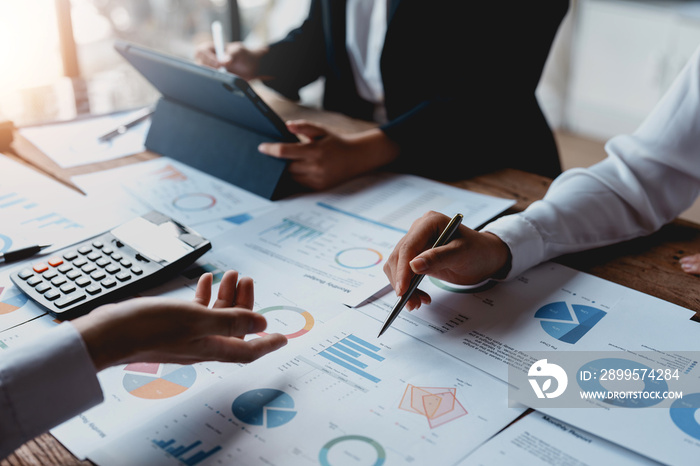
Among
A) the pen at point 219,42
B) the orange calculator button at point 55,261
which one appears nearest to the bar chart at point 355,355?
the orange calculator button at point 55,261

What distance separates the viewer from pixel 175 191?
39.2 inches

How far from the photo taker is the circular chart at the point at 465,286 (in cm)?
73

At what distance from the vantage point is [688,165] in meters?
0.86

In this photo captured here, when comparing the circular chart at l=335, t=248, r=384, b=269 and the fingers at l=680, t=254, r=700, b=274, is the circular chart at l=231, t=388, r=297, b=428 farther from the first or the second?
the fingers at l=680, t=254, r=700, b=274

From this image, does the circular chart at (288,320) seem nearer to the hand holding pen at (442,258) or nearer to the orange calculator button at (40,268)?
the hand holding pen at (442,258)

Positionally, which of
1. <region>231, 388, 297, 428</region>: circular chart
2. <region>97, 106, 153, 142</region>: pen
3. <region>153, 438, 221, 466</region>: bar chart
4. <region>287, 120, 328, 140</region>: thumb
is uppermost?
<region>287, 120, 328, 140</region>: thumb

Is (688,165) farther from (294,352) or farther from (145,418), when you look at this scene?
(145,418)

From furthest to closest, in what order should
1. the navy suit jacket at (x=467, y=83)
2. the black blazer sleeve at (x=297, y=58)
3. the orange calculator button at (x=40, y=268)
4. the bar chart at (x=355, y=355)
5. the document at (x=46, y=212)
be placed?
the black blazer sleeve at (x=297, y=58) < the navy suit jacket at (x=467, y=83) < the document at (x=46, y=212) < the orange calculator button at (x=40, y=268) < the bar chart at (x=355, y=355)

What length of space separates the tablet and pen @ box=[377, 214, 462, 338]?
37 cm

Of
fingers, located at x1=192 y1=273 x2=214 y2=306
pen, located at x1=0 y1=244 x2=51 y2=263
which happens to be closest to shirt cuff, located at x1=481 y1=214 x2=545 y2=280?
fingers, located at x1=192 y1=273 x2=214 y2=306

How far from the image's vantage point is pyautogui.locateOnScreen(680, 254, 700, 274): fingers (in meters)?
0.77

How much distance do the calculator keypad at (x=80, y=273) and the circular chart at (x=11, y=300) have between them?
2 centimetres

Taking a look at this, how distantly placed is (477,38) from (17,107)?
1007mm

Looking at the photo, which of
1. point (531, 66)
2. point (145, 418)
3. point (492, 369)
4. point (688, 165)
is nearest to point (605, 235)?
point (688, 165)
